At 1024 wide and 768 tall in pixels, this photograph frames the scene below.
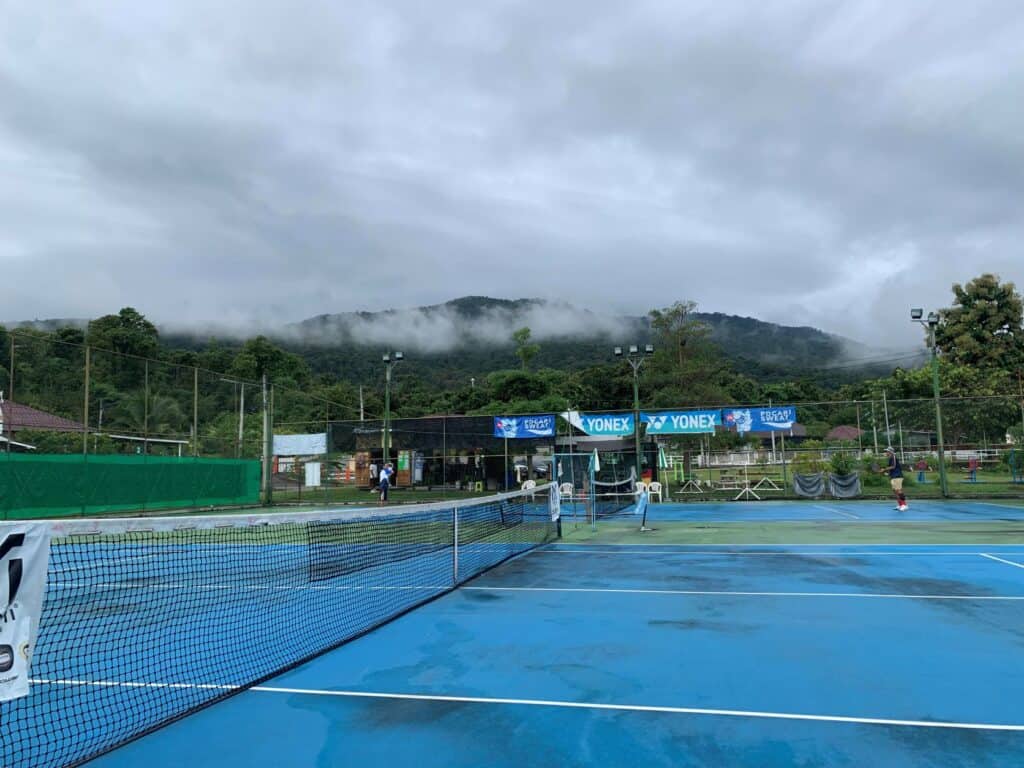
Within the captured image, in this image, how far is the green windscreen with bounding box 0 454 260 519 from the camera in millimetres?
19547

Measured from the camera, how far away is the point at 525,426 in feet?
94.3

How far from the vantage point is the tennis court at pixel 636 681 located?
407 cm

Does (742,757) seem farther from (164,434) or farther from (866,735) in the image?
(164,434)

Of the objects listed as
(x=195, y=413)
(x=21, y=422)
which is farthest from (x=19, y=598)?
(x=195, y=413)

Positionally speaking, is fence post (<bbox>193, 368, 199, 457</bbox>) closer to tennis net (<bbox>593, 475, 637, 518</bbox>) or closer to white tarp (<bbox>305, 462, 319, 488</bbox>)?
white tarp (<bbox>305, 462, 319, 488</bbox>)

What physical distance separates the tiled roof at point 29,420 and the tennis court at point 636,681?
14884 millimetres

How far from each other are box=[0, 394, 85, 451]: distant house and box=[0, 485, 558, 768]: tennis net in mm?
8598

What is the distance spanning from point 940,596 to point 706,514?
13.4m

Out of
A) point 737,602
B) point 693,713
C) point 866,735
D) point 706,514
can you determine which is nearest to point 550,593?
point 737,602

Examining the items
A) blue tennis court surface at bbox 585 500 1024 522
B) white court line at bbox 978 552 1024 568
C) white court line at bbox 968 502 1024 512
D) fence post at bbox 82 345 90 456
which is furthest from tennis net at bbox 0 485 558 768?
white court line at bbox 968 502 1024 512

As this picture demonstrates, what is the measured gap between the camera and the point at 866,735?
4215 millimetres

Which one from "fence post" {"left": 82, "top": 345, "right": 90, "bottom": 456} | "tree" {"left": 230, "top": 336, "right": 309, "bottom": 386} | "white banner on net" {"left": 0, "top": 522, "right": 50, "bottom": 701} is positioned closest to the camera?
"white banner on net" {"left": 0, "top": 522, "right": 50, "bottom": 701}

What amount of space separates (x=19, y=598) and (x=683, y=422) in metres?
25.1

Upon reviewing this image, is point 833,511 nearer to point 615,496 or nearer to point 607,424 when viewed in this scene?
point 615,496
